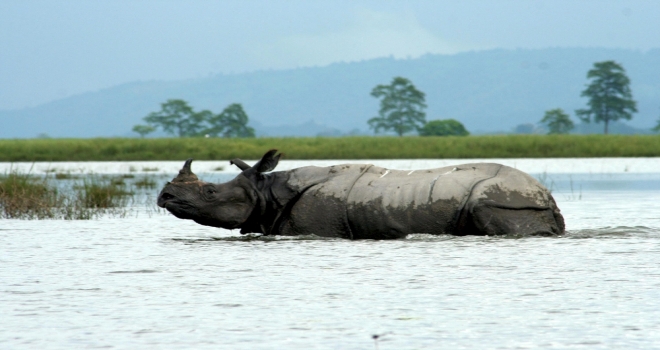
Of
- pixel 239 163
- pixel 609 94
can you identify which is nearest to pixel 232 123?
pixel 609 94

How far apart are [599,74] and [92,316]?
346 ft

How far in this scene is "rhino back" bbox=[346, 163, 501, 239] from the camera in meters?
9.43

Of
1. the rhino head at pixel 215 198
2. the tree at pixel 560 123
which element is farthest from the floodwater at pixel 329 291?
the tree at pixel 560 123

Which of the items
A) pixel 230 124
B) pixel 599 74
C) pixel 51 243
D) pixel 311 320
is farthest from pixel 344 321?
pixel 230 124

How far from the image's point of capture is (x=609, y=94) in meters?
106

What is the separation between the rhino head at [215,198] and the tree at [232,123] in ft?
359

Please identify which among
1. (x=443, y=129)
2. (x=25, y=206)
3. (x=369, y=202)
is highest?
(x=443, y=129)

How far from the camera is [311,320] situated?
5.92 metres

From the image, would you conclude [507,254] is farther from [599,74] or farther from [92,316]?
[599,74]

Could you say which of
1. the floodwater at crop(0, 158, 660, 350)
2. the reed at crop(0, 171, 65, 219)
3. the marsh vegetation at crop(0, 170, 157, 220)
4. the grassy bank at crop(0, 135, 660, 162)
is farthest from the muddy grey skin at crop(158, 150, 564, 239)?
the grassy bank at crop(0, 135, 660, 162)

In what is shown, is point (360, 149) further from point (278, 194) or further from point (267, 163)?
point (278, 194)

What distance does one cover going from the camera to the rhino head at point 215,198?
32.4 ft

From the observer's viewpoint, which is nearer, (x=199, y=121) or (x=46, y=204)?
(x=46, y=204)

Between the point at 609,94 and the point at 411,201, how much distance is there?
101599 millimetres
